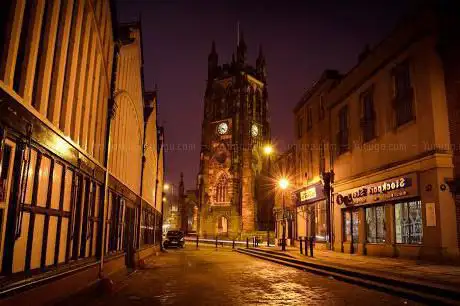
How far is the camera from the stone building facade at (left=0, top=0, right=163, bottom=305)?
5.96m

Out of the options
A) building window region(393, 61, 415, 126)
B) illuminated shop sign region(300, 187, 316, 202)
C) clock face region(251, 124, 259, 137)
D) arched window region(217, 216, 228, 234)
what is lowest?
arched window region(217, 216, 228, 234)

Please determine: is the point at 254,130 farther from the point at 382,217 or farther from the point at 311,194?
the point at 382,217

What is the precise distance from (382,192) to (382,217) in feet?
4.91

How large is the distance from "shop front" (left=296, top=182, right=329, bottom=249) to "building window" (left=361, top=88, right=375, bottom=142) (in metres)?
6.46

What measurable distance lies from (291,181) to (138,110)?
21134mm

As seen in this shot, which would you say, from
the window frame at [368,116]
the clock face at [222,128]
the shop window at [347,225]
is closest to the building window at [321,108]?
the window frame at [368,116]

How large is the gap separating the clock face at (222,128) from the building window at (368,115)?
49501 millimetres

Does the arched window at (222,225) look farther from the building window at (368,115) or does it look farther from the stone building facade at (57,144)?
the stone building facade at (57,144)

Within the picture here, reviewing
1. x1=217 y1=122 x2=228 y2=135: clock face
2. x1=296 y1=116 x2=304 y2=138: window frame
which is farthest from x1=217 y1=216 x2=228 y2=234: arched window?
x1=296 y1=116 x2=304 y2=138: window frame

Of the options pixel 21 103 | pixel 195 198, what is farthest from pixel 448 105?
pixel 195 198

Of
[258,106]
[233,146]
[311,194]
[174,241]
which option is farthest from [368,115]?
[258,106]

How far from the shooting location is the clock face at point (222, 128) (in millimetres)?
71188

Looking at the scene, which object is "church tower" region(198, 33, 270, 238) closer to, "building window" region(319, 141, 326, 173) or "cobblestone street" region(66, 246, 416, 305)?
"building window" region(319, 141, 326, 173)

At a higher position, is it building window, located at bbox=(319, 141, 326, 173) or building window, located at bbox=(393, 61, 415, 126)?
building window, located at bbox=(393, 61, 415, 126)
